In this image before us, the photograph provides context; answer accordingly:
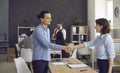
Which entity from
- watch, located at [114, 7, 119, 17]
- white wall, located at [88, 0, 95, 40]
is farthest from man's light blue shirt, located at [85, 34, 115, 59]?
white wall, located at [88, 0, 95, 40]

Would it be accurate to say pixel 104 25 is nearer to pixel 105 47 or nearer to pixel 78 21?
pixel 105 47

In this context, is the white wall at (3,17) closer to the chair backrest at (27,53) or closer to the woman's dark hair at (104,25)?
the chair backrest at (27,53)

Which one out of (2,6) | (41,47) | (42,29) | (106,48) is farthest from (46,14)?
(2,6)

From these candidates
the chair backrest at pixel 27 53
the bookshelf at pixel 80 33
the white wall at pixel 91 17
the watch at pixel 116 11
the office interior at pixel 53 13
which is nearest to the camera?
the chair backrest at pixel 27 53

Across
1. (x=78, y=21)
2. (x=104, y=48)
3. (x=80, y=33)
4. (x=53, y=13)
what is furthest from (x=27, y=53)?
(x=53, y=13)

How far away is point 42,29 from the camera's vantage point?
3680 millimetres

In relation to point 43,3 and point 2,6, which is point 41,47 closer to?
point 43,3

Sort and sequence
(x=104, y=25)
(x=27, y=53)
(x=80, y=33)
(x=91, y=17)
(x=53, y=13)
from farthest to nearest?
(x=53, y=13) < (x=80, y=33) < (x=91, y=17) < (x=27, y=53) < (x=104, y=25)

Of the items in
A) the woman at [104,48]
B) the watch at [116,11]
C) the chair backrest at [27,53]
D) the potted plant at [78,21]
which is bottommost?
the chair backrest at [27,53]

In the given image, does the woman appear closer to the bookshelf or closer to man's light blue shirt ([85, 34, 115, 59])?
man's light blue shirt ([85, 34, 115, 59])

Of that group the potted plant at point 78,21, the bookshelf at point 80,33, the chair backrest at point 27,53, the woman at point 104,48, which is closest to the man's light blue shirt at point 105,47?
the woman at point 104,48

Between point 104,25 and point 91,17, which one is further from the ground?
point 91,17

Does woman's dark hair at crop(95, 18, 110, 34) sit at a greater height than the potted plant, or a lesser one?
lesser

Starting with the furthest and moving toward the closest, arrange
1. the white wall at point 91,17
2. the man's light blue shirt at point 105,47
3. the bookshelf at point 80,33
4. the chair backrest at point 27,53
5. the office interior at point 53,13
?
1. the office interior at point 53,13
2. the bookshelf at point 80,33
3. the white wall at point 91,17
4. the chair backrest at point 27,53
5. the man's light blue shirt at point 105,47
